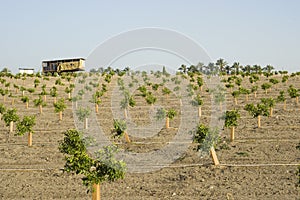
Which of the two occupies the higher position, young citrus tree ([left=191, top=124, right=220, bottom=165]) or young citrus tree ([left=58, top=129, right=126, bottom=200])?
young citrus tree ([left=191, top=124, right=220, bottom=165])

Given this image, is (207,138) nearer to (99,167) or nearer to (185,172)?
(185,172)

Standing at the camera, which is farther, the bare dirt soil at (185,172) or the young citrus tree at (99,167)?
the bare dirt soil at (185,172)

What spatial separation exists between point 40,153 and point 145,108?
75.0 ft

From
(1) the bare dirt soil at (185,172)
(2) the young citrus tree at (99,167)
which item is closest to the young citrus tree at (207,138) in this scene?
(1) the bare dirt soil at (185,172)

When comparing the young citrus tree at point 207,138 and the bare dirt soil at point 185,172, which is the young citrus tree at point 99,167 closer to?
the bare dirt soil at point 185,172

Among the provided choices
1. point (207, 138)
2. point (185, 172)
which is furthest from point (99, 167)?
point (207, 138)

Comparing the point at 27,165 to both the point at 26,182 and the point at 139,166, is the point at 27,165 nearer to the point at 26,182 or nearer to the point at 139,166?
the point at 26,182

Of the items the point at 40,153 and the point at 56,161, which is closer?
the point at 56,161

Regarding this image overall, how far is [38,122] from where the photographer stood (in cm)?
3662

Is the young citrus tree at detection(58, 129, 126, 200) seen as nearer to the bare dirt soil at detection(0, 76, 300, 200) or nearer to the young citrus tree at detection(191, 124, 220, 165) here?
the bare dirt soil at detection(0, 76, 300, 200)

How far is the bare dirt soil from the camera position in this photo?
15.2 m

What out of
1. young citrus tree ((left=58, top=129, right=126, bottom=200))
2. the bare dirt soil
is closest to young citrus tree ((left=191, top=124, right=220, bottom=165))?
the bare dirt soil

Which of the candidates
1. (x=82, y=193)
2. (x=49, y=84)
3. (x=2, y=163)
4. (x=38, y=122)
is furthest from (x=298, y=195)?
(x=49, y=84)

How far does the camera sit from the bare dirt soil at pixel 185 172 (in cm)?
1516
